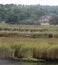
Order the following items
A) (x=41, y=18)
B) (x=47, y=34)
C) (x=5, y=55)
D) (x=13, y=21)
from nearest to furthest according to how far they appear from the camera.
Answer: (x=5, y=55) → (x=47, y=34) → (x=13, y=21) → (x=41, y=18)

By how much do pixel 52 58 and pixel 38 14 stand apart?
74.3 meters

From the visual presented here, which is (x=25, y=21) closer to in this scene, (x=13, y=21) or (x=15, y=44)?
(x=13, y=21)

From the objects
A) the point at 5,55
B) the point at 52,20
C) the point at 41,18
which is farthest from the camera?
the point at 41,18

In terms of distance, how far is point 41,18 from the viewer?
9138cm

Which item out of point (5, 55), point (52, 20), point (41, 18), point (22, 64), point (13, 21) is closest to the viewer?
point (22, 64)

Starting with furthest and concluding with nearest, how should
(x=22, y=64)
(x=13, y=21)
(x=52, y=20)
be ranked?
(x=52, y=20) → (x=13, y=21) → (x=22, y=64)

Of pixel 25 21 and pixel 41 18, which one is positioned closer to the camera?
pixel 25 21

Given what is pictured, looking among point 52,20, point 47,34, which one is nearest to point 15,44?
point 47,34

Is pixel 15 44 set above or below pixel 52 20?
above

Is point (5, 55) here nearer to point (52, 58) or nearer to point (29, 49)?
point (29, 49)

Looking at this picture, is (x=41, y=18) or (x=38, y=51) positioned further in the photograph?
(x=41, y=18)

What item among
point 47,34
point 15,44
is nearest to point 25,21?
point 47,34

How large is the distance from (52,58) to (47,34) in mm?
12157

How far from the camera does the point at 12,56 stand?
20.8 m
